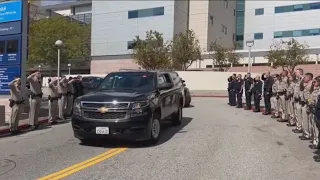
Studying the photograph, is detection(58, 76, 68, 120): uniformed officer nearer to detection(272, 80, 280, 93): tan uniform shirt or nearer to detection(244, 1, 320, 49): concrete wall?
detection(272, 80, 280, 93): tan uniform shirt

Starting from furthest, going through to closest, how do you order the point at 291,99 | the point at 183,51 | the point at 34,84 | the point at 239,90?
the point at 183,51 < the point at 239,90 < the point at 291,99 < the point at 34,84

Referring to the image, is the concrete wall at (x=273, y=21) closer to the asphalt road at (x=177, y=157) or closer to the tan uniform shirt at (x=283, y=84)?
the tan uniform shirt at (x=283, y=84)

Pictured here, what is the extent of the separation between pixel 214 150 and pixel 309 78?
145 inches

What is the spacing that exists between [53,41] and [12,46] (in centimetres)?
4602

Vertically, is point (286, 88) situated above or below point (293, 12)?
below

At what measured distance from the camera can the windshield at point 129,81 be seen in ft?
36.4

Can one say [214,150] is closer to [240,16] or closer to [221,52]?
[221,52]

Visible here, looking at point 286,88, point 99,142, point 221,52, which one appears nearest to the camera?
point 99,142

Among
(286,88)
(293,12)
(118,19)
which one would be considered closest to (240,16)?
(293,12)

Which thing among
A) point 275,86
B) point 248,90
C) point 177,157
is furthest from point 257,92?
point 177,157

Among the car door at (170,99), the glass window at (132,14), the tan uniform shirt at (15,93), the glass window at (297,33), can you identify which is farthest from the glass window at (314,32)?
the tan uniform shirt at (15,93)

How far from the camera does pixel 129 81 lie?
11.4 metres

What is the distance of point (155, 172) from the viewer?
24.8 ft

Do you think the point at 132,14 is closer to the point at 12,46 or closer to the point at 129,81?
the point at 12,46
